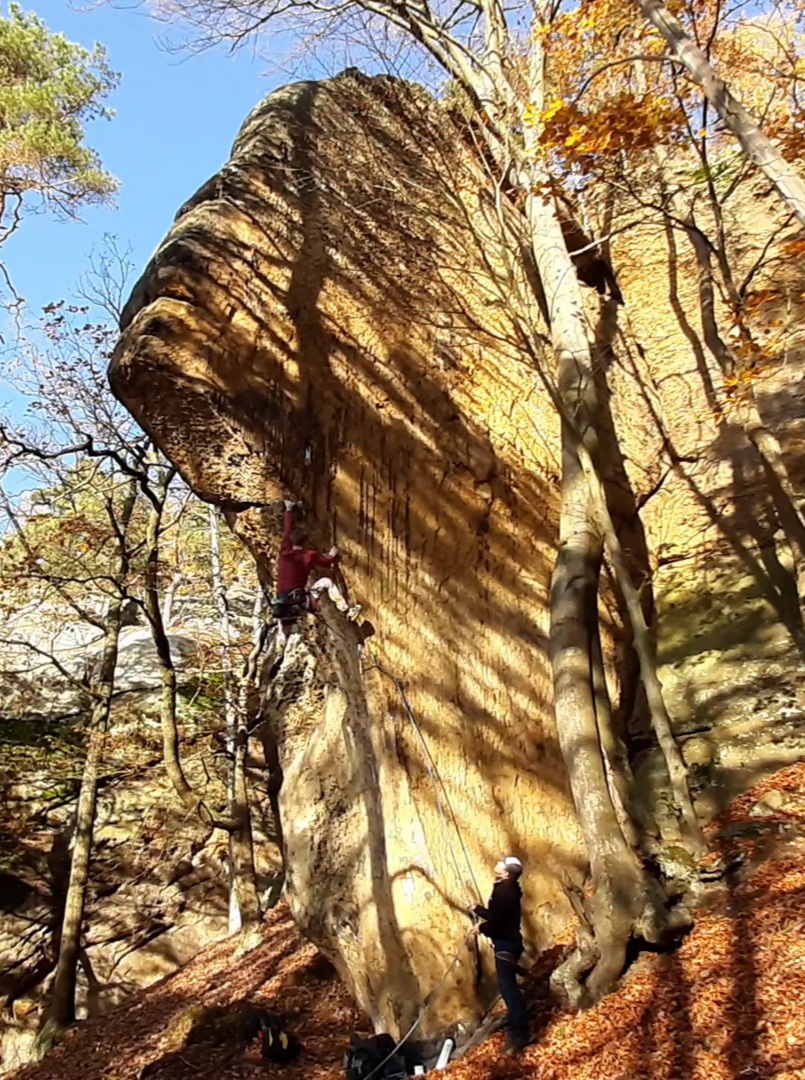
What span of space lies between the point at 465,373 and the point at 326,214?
9.51ft

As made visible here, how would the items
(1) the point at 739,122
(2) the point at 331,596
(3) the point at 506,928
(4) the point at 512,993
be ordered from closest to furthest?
(1) the point at 739,122
(4) the point at 512,993
(3) the point at 506,928
(2) the point at 331,596

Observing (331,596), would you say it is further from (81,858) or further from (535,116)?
(81,858)

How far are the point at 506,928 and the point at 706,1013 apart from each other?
156 centimetres

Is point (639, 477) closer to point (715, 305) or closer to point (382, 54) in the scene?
point (715, 305)

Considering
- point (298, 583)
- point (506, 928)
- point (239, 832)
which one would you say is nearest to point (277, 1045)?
point (506, 928)

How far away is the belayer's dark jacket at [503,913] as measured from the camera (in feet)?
18.7

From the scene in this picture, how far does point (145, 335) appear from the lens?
321 inches

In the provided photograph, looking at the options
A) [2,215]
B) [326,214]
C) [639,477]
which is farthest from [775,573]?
[2,215]

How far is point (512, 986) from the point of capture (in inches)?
211

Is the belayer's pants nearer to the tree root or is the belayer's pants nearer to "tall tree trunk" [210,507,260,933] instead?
the tree root

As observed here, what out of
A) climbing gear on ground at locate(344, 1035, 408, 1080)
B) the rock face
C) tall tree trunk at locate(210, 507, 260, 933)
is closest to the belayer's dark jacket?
the rock face

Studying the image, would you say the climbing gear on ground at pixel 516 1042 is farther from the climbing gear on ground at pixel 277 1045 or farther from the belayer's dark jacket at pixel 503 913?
the climbing gear on ground at pixel 277 1045

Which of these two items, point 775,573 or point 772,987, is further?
point 775,573

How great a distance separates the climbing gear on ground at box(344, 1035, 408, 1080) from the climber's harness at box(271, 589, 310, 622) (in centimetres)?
365
